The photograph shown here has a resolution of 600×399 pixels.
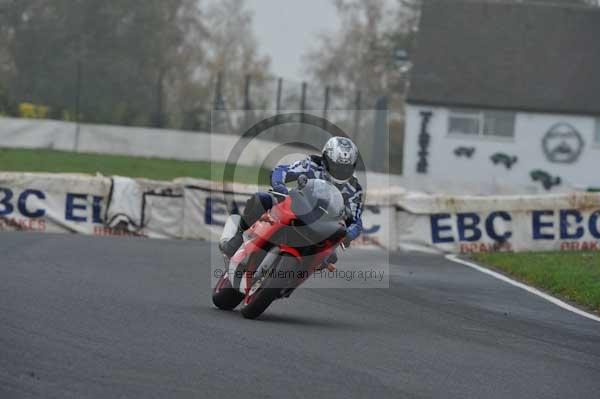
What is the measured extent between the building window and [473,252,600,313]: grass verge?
26.2 metres

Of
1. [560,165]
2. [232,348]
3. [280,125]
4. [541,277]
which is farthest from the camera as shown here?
[560,165]

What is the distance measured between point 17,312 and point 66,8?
45.3 m

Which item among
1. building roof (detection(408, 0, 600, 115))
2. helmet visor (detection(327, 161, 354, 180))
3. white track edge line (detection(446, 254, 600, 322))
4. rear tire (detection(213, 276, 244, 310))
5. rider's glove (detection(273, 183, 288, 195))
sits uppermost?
building roof (detection(408, 0, 600, 115))

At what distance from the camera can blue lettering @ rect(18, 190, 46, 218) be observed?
1900 cm

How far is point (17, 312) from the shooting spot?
9016 mm

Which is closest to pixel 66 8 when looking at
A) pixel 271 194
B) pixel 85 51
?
pixel 85 51

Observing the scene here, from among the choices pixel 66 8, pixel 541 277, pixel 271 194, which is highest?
pixel 66 8

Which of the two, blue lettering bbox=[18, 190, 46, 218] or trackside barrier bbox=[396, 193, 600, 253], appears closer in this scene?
blue lettering bbox=[18, 190, 46, 218]

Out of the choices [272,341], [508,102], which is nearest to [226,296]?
[272,341]

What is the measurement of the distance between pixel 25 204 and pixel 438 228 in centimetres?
663

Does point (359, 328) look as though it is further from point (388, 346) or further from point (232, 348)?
point (232, 348)

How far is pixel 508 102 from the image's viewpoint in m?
45.3

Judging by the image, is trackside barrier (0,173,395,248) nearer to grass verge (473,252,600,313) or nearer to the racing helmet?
grass verge (473,252,600,313)

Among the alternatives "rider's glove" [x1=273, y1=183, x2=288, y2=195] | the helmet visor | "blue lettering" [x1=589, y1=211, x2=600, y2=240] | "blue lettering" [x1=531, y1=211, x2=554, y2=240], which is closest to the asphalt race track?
"rider's glove" [x1=273, y1=183, x2=288, y2=195]
